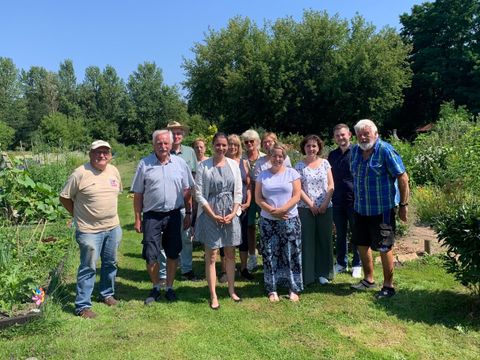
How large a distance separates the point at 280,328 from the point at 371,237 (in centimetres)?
137

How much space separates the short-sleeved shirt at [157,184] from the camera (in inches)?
161

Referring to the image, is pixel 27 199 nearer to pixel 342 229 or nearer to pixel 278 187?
pixel 278 187

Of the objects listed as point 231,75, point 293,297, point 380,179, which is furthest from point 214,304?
point 231,75

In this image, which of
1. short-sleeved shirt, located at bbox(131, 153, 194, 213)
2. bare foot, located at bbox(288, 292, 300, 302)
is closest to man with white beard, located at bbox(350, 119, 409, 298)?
bare foot, located at bbox(288, 292, 300, 302)

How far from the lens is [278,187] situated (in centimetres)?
419

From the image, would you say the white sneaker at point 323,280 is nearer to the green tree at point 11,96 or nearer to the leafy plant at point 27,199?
the leafy plant at point 27,199

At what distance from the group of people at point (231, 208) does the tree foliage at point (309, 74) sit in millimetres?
21997

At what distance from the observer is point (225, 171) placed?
4.17 m

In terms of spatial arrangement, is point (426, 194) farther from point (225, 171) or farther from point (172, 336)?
point (172, 336)

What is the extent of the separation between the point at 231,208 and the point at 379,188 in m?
1.50

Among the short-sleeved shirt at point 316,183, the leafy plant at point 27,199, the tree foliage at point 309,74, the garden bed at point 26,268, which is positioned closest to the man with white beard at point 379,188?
the short-sleeved shirt at point 316,183

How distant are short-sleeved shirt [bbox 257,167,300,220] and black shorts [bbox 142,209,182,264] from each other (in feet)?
3.14

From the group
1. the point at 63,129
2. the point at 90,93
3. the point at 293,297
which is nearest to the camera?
the point at 293,297

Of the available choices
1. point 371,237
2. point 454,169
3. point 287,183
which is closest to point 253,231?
point 287,183
